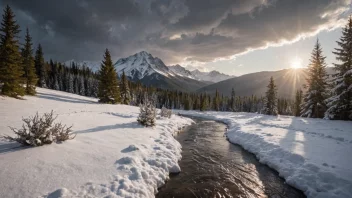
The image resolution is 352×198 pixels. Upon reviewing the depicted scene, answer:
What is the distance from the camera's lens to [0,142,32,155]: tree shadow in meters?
7.31

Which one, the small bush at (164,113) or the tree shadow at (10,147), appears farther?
the small bush at (164,113)

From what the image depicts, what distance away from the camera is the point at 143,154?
10.3m

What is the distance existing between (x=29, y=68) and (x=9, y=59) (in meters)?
12.2

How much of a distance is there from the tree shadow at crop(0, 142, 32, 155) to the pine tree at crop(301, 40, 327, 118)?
38.4 meters

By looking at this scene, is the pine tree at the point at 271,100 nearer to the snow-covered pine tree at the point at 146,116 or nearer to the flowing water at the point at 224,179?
the flowing water at the point at 224,179

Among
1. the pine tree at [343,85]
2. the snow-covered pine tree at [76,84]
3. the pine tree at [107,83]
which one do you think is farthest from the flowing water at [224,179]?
the snow-covered pine tree at [76,84]

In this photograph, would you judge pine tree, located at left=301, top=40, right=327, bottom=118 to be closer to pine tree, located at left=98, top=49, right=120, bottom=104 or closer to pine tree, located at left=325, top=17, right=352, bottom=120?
pine tree, located at left=325, top=17, right=352, bottom=120

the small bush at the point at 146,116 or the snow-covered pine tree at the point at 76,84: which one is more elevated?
the snow-covered pine tree at the point at 76,84

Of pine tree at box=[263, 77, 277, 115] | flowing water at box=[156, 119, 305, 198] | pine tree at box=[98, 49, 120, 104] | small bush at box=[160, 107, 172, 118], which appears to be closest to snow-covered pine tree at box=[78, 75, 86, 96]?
pine tree at box=[98, 49, 120, 104]

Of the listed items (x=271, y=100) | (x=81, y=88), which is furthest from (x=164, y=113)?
(x=81, y=88)

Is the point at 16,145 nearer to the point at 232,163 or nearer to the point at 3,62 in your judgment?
the point at 232,163

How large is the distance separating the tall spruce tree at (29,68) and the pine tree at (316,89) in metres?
45.3

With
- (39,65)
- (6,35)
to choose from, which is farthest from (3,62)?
(39,65)

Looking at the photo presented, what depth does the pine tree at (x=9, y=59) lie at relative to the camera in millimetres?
23866
